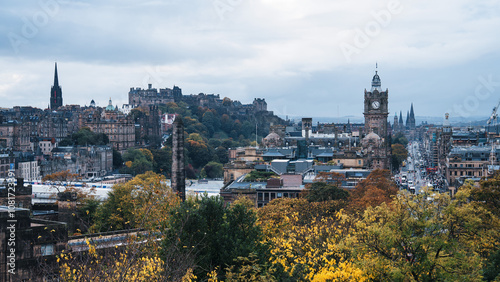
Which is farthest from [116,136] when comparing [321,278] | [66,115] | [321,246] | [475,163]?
[321,278]

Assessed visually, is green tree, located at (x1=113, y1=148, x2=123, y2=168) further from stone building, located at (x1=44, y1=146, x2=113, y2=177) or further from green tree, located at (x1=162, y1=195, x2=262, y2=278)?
green tree, located at (x1=162, y1=195, x2=262, y2=278)

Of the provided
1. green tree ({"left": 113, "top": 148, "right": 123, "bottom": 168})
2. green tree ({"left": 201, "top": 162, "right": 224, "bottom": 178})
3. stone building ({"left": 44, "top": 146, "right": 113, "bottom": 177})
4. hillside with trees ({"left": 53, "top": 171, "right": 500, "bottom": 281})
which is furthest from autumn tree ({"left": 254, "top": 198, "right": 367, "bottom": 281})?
green tree ({"left": 113, "top": 148, "right": 123, "bottom": 168})

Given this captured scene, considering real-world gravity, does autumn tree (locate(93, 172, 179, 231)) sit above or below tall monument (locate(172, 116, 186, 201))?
below

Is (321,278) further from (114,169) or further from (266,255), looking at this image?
(114,169)

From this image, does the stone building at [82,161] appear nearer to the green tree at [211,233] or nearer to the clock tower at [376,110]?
the clock tower at [376,110]

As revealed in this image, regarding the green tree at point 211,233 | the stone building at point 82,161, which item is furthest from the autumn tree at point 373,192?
the stone building at point 82,161

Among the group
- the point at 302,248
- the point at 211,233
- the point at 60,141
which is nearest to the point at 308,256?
the point at 302,248

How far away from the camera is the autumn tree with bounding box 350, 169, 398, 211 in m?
59.1

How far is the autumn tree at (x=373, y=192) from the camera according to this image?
5913 cm

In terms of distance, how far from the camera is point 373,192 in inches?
2557

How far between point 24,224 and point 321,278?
45.5 ft

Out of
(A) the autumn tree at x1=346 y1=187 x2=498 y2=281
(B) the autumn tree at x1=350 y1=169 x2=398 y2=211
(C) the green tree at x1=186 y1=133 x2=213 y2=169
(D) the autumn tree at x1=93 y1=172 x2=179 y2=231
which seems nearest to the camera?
(A) the autumn tree at x1=346 y1=187 x2=498 y2=281

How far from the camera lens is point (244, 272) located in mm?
28750

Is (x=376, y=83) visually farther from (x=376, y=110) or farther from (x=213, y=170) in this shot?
(x=213, y=170)
